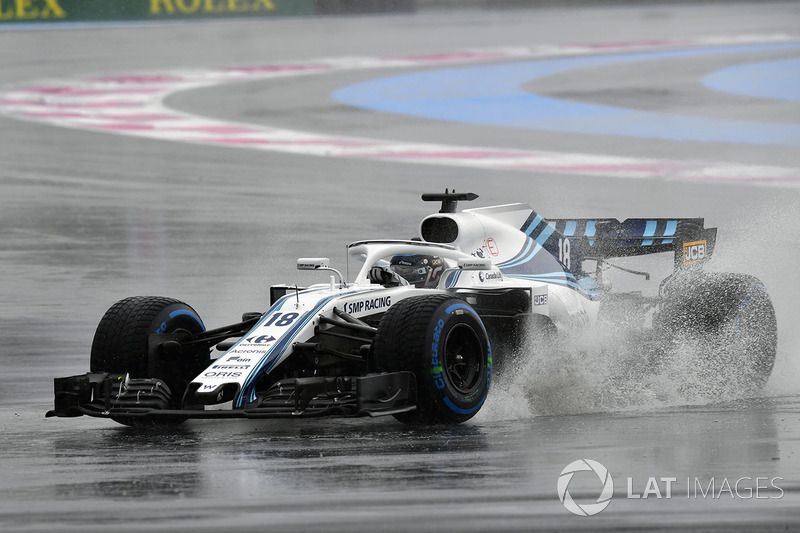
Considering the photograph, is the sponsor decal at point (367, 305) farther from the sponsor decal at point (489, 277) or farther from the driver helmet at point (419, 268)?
the sponsor decal at point (489, 277)

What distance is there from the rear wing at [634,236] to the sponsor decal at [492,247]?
1.18 metres

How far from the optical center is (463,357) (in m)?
8.85

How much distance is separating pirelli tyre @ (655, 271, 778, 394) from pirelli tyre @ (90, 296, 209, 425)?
332 cm

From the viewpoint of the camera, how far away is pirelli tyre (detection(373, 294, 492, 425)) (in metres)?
8.43

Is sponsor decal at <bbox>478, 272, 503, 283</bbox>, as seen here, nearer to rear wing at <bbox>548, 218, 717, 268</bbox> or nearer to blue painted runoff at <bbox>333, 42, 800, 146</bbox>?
rear wing at <bbox>548, 218, 717, 268</bbox>

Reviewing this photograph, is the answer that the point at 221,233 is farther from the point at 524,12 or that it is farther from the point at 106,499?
the point at 524,12

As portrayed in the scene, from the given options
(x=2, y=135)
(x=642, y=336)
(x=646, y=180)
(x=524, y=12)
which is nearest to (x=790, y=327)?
(x=642, y=336)

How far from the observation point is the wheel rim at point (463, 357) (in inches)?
344

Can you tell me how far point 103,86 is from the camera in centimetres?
2875

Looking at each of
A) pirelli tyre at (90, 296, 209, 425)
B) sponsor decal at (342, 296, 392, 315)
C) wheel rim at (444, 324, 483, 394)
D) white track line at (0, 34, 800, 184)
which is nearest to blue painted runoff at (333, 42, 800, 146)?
white track line at (0, 34, 800, 184)

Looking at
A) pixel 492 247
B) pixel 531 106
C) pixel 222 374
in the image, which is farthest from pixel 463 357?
pixel 531 106

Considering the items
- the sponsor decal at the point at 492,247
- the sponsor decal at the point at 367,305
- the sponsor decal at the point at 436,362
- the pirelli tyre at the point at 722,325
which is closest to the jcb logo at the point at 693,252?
the pirelli tyre at the point at 722,325

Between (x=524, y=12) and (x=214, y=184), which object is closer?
(x=214, y=184)

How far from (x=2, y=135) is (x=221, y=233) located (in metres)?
8.24
